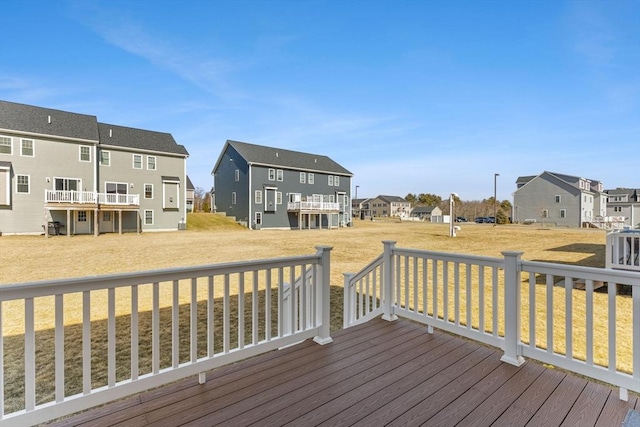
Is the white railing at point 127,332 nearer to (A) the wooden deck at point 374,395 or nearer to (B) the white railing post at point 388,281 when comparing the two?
(A) the wooden deck at point 374,395

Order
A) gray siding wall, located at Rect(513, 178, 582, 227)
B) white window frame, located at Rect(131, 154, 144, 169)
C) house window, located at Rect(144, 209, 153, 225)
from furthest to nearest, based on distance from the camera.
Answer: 1. gray siding wall, located at Rect(513, 178, 582, 227)
2. house window, located at Rect(144, 209, 153, 225)
3. white window frame, located at Rect(131, 154, 144, 169)

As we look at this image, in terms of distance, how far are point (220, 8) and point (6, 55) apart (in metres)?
10.2

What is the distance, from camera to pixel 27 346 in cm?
168

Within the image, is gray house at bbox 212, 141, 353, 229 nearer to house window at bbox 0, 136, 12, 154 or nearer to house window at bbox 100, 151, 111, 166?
house window at bbox 100, 151, 111, 166

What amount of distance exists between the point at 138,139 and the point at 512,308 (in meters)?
25.9

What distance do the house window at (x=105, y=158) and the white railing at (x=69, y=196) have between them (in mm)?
2682

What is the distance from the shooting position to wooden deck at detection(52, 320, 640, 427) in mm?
2020

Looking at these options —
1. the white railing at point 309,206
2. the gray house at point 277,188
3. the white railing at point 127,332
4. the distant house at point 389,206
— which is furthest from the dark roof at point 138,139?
the distant house at point 389,206

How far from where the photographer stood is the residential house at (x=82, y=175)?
17.9m

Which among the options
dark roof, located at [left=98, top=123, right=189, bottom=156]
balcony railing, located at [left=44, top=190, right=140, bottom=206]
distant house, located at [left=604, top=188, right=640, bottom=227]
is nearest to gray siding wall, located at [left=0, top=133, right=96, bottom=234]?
balcony railing, located at [left=44, top=190, right=140, bottom=206]

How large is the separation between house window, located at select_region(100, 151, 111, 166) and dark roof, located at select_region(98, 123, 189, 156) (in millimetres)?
658

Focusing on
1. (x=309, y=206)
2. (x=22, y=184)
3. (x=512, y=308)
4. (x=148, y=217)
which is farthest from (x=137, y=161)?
(x=512, y=308)

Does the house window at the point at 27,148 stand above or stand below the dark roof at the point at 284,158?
below

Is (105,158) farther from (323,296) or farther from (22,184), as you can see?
(323,296)
